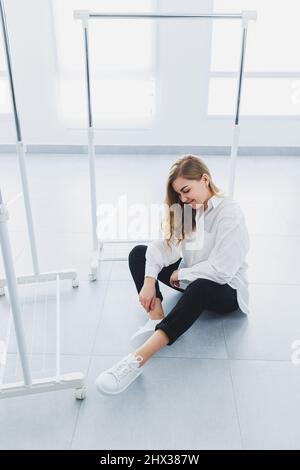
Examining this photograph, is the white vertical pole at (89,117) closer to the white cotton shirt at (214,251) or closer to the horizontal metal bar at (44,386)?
the white cotton shirt at (214,251)

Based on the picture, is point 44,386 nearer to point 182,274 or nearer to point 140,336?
point 140,336

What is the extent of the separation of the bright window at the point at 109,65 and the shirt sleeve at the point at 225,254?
275 centimetres

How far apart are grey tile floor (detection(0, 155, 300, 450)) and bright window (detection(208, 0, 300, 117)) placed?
202cm

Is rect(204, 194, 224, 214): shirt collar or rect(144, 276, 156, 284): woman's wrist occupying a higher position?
rect(204, 194, 224, 214): shirt collar

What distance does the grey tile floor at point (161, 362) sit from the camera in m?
1.26

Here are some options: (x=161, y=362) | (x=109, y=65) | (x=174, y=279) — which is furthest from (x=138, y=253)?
(x=109, y=65)

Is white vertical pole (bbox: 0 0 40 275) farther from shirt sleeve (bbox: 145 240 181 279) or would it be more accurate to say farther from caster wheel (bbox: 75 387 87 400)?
caster wheel (bbox: 75 387 87 400)

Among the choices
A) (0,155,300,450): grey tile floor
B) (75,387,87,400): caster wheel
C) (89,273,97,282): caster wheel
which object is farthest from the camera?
(89,273,97,282): caster wheel

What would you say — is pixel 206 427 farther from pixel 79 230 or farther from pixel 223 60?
pixel 223 60

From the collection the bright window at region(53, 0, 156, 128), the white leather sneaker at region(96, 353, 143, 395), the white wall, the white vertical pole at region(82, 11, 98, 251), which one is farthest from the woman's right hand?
the white wall

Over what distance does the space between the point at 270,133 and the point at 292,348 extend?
3064 millimetres

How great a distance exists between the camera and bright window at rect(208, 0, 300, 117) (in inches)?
155

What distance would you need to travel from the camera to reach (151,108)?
13.8 ft

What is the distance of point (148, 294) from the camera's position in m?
1.63
